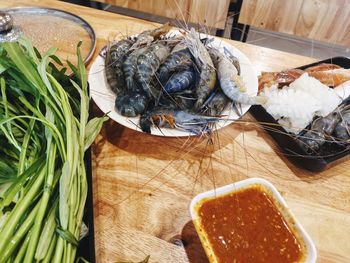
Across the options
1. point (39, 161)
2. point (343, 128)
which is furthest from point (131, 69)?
point (343, 128)

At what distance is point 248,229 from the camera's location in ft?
2.27

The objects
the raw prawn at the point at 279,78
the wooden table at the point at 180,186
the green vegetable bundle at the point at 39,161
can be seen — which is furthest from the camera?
the raw prawn at the point at 279,78

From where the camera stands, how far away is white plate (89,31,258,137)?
0.86m

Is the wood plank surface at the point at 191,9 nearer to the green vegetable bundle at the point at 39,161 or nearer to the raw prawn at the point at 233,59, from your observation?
the raw prawn at the point at 233,59

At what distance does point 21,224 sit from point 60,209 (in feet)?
0.26

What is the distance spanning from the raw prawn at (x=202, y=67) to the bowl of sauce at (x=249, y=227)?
1.09 feet

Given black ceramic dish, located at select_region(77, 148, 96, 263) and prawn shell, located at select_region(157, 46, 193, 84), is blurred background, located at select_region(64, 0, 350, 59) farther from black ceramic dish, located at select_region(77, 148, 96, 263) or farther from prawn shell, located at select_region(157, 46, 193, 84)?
black ceramic dish, located at select_region(77, 148, 96, 263)

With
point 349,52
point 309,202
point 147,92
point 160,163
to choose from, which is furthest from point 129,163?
point 349,52

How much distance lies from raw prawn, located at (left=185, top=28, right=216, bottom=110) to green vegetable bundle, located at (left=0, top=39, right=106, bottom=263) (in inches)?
13.9

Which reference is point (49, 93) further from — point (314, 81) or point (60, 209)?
point (314, 81)

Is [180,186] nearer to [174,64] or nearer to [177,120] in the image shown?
[177,120]

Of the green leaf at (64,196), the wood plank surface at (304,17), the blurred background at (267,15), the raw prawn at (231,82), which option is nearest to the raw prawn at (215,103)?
the raw prawn at (231,82)

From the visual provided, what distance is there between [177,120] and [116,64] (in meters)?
0.33

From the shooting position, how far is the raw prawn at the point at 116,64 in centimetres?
98
